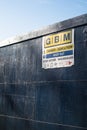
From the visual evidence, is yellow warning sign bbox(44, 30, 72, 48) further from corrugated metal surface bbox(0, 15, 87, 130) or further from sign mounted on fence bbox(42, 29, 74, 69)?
corrugated metal surface bbox(0, 15, 87, 130)

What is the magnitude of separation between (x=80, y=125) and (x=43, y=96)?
1.31 metres

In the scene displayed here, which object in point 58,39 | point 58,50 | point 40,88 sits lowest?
point 40,88

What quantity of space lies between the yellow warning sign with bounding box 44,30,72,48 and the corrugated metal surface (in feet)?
0.38

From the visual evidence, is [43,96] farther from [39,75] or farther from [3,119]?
[3,119]

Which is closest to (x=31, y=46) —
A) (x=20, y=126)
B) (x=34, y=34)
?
(x=34, y=34)

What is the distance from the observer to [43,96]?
6.35 m

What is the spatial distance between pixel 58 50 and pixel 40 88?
98cm

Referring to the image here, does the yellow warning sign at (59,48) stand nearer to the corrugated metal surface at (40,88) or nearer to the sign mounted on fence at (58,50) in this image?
the sign mounted on fence at (58,50)

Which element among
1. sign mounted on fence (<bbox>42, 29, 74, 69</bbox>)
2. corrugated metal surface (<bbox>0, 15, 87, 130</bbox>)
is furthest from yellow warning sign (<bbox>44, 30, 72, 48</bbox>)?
corrugated metal surface (<bbox>0, 15, 87, 130</bbox>)

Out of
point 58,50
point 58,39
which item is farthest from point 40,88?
point 58,39

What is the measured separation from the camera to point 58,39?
6.12m

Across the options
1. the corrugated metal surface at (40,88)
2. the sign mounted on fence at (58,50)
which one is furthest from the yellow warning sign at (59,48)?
the corrugated metal surface at (40,88)

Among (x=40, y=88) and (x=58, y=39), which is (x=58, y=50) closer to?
(x=58, y=39)

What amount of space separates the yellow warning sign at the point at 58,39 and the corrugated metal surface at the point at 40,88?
4.6 inches
